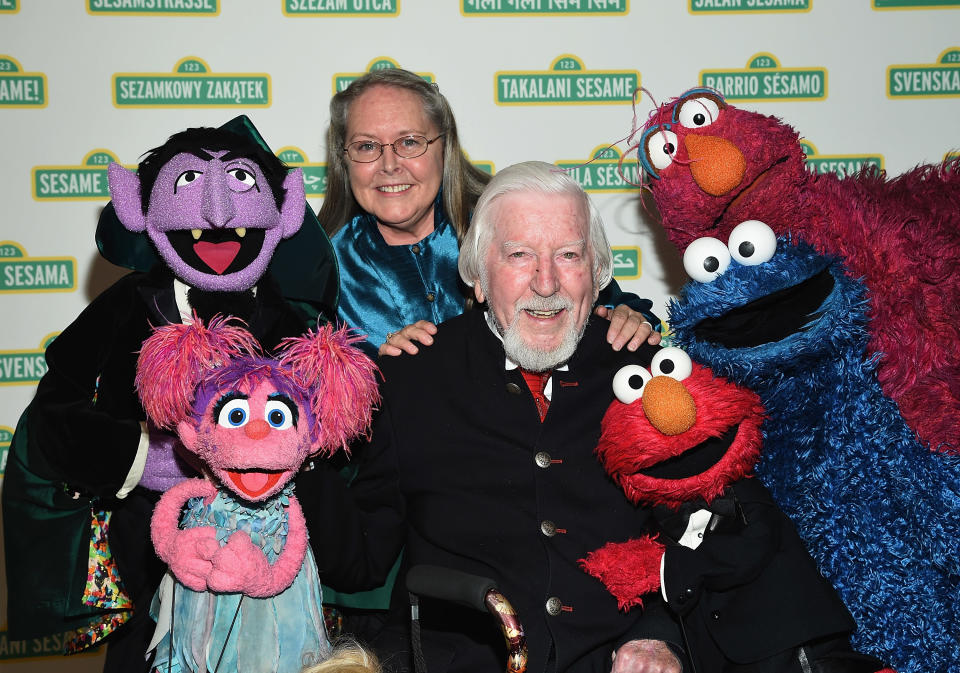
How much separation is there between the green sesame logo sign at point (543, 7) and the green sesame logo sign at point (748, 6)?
271mm

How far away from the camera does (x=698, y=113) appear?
1.78m

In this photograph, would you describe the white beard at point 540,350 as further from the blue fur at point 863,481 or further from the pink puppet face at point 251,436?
the pink puppet face at point 251,436

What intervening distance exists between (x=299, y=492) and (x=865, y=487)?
3.77 ft

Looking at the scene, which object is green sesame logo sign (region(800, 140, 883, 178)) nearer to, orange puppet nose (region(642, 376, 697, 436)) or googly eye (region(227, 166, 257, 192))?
orange puppet nose (region(642, 376, 697, 436))

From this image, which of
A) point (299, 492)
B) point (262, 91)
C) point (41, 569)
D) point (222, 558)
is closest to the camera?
point (222, 558)

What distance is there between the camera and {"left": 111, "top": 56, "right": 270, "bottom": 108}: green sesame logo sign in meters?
3.09

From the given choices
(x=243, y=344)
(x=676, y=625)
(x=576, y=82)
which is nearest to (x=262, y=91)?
(x=576, y=82)

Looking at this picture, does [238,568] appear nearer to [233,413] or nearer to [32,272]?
[233,413]

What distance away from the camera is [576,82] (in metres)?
3.23

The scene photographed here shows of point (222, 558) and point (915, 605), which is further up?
point (222, 558)

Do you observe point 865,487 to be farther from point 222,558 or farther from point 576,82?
point 576,82

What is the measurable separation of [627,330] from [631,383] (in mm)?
463

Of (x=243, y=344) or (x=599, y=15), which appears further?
(x=599, y=15)

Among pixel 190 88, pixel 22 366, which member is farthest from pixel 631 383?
pixel 22 366
